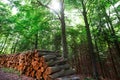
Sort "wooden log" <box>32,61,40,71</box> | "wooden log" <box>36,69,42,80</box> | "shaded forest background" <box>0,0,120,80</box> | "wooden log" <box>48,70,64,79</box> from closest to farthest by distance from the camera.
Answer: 1. "wooden log" <box>48,70,64,79</box>
2. "wooden log" <box>36,69,42,80</box>
3. "wooden log" <box>32,61,40,71</box>
4. "shaded forest background" <box>0,0,120,80</box>

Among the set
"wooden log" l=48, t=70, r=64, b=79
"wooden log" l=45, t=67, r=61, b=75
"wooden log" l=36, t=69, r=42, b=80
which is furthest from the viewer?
"wooden log" l=36, t=69, r=42, b=80

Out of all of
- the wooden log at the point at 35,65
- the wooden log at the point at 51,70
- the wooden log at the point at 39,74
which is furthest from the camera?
the wooden log at the point at 35,65

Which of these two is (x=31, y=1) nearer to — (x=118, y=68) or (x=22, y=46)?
(x=118, y=68)

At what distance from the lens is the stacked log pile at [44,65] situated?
7.19 metres

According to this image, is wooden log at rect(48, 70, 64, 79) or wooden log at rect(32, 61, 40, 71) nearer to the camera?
wooden log at rect(48, 70, 64, 79)

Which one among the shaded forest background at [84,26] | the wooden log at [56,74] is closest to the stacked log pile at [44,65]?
the wooden log at [56,74]

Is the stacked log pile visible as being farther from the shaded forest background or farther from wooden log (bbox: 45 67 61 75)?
the shaded forest background

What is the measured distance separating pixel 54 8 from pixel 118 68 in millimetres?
8113

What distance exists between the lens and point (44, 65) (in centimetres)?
734

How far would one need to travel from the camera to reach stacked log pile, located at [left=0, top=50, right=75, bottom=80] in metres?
7.19

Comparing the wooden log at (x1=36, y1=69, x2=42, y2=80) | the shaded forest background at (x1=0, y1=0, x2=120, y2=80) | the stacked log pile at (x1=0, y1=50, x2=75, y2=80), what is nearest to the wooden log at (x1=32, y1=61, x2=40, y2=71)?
the stacked log pile at (x1=0, y1=50, x2=75, y2=80)

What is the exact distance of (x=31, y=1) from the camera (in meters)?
12.2

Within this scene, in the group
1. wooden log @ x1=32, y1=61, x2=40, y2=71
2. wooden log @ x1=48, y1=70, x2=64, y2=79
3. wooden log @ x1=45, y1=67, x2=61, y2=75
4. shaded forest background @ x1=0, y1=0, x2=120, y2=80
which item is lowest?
Answer: wooden log @ x1=48, y1=70, x2=64, y2=79

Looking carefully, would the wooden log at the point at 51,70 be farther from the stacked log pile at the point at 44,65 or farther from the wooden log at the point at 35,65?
the wooden log at the point at 35,65
